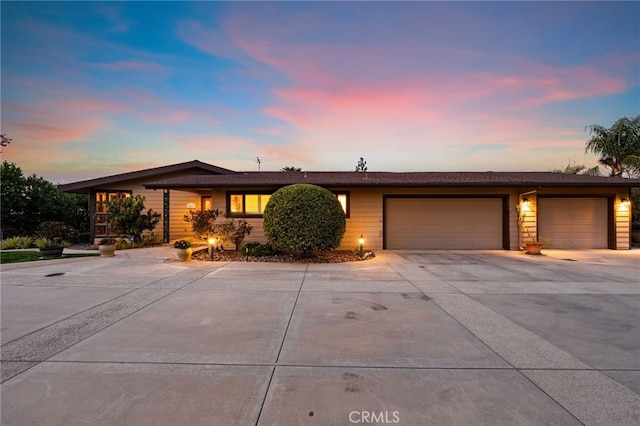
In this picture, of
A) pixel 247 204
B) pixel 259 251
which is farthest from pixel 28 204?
pixel 259 251

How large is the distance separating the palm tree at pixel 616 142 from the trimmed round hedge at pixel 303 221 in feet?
56.1

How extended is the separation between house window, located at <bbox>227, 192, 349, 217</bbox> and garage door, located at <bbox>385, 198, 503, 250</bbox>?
82.6 inches

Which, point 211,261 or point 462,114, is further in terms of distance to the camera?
point 462,114

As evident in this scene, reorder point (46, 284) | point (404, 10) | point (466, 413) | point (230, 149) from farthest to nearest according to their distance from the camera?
point (230, 149), point (404, 10), point (46, 284), point (466, 413)

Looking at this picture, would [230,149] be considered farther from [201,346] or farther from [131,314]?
[201,346]

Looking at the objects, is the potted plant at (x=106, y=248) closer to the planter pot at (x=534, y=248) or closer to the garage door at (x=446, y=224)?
the garage door at (x=446, y=224)

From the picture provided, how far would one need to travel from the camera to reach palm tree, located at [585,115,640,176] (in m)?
14.9

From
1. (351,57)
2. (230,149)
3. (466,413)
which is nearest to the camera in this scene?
(466,413)

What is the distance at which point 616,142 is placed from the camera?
1525cm

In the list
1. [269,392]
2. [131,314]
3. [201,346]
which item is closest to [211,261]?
[131,314]

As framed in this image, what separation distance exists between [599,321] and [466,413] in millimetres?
3504

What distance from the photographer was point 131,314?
4.04 meters

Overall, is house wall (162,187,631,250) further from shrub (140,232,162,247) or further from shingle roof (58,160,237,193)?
shrub (140,232,162,247)

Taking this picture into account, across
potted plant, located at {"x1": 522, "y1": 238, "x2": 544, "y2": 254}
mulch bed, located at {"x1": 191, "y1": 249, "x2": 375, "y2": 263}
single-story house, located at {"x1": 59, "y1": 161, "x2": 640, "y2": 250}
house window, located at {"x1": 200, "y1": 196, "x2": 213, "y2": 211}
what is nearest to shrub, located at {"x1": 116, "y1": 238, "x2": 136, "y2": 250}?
single-story house, located at {"x1": 59, "y1": 161, "x2": 640, "y2": 250}
